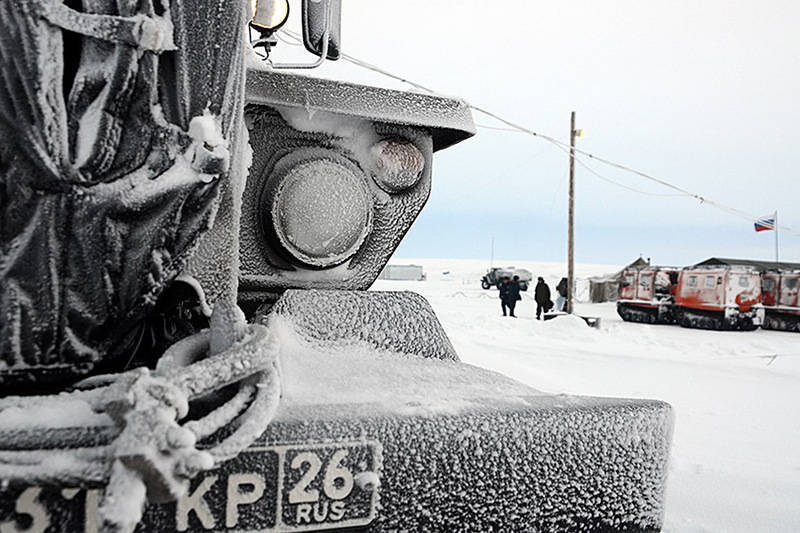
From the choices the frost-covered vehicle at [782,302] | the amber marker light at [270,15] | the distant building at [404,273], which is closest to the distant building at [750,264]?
the frost-covered vehicle at [782,302]

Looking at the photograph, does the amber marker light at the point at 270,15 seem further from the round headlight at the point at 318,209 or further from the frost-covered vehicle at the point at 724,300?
the frost-covered vehicle at the point at 724,300

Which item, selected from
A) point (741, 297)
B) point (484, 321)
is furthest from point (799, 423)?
point (741, 297)

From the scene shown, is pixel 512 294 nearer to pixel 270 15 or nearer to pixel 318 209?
pixel 270 15

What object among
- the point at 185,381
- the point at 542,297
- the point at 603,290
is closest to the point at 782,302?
the point at 542,297

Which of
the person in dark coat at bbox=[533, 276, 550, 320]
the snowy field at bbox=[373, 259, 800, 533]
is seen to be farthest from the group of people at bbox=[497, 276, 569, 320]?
the snowy field at bbox=[373, 259, 800, 533]

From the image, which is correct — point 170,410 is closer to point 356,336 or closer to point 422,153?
point 356,336

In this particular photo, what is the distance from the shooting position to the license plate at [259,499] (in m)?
0.62

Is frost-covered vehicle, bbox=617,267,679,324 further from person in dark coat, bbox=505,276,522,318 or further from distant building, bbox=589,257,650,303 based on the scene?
distant building, bbox=589,257,650,303

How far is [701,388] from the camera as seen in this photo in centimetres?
530

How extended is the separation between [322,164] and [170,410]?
2.71 feet

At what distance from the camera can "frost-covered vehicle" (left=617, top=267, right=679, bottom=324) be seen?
13234 mm

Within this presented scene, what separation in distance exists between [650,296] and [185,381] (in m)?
14.2

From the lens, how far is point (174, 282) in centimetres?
97

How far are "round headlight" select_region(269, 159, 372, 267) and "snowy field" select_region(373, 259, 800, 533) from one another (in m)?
1.60
